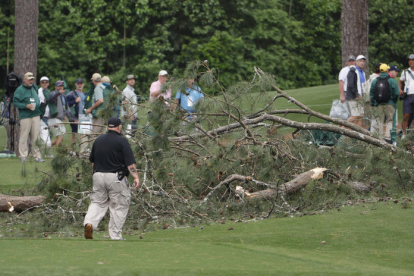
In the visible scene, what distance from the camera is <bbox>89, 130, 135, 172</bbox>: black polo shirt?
10.1 meters

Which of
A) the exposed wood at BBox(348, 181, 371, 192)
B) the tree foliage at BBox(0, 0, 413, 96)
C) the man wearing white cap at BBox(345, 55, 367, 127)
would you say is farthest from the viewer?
the tree foliage at BBox(0, 0, 413, 96)

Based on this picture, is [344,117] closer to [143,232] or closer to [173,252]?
[143,232]

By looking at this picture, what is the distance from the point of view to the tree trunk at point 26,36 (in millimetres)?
21891

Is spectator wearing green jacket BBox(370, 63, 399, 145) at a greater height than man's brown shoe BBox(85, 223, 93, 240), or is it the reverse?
spectator wearing green jacket BBox(370, 63, 399, 145)

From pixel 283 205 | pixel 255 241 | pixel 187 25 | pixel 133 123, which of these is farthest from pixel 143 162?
pixel 187 25

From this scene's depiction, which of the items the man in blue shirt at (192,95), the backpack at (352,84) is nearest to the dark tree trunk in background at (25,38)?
the backpack at (352,84)

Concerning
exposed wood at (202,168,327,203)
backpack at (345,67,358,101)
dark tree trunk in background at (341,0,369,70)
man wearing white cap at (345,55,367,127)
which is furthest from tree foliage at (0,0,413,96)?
exposed wood at (202,168,327,203)

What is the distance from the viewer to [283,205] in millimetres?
11812

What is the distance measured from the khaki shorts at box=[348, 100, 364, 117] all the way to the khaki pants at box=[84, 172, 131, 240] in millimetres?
7273

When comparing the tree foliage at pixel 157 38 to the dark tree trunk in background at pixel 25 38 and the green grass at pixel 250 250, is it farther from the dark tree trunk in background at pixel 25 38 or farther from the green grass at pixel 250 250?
the green grass at pixel 250 250

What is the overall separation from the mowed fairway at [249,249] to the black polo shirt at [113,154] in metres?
0.97

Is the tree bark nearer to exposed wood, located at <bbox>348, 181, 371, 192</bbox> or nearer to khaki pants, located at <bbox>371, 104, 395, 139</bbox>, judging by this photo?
exposed wood, located at <bbox>348, 181, 371, 192</bbox>

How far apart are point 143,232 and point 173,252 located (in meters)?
2.71

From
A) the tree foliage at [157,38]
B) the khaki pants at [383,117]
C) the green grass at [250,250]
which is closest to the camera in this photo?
the green grass at [250,250]
